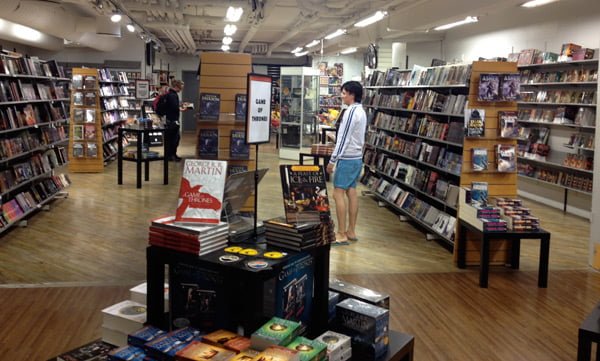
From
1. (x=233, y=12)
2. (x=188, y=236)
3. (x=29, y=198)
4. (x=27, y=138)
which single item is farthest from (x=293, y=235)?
(x=233, y=12)

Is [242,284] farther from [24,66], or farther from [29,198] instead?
[24,66]

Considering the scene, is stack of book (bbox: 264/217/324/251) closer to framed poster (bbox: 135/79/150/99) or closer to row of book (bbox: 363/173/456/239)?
row of book (bbox: 363/173/456/239)

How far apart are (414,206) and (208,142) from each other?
282 cm

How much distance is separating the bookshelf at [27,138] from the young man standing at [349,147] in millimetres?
3779

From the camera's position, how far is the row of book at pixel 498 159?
580cm

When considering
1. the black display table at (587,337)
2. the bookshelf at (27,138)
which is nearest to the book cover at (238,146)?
the bookshelf at (27,138)

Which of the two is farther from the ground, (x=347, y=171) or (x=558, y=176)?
(x=347, y=171)

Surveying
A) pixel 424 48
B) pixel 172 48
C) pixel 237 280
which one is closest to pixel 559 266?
pixel 237 280

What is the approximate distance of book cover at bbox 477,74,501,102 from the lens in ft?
18.6

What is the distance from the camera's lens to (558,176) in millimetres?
9117

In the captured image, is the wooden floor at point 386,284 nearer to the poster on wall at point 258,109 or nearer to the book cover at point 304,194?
the book cover at point 304,194

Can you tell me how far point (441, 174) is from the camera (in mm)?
7129

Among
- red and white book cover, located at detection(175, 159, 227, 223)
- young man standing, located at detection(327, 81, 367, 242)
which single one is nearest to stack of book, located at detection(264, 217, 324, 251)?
red and white book cover, located at detection(175, 159, 227, 223)

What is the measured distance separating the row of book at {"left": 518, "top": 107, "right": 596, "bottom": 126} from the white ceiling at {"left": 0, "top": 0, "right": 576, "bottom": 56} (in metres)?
1.81
